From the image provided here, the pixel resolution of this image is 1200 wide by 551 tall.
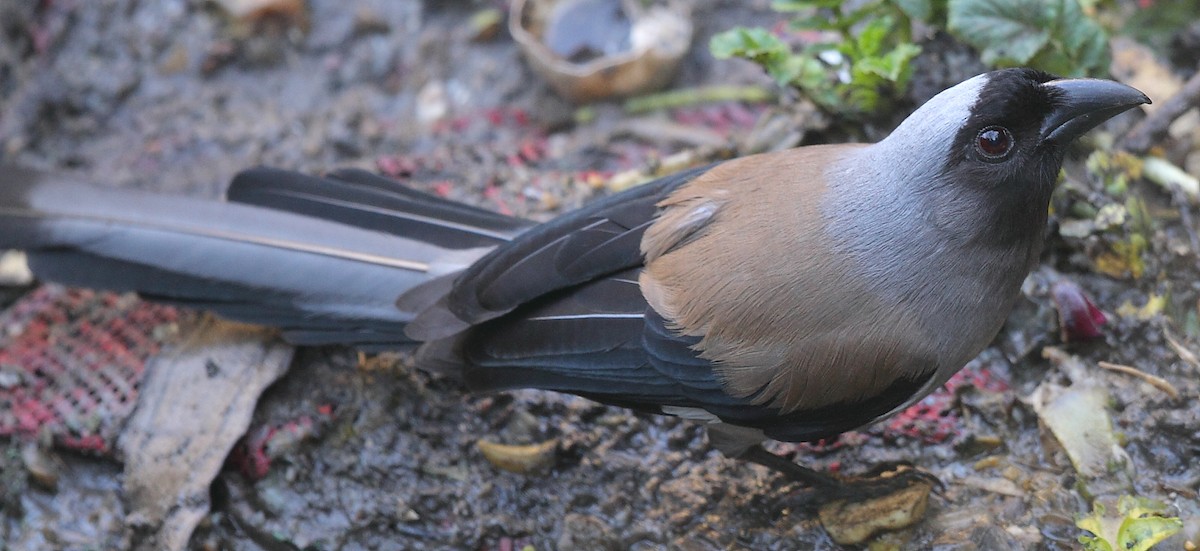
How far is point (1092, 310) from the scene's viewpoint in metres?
3.74

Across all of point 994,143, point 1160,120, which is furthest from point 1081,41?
point 994,143

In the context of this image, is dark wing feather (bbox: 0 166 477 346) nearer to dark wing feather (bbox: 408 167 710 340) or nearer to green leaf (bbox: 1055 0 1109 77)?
dark wing feather (bbox: 408 167 710 340)

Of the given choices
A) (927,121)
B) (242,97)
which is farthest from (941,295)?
(242,97)

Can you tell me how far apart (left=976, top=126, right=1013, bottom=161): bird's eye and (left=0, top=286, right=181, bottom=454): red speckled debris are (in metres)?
2.95

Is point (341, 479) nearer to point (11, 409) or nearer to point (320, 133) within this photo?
point (11, 409)

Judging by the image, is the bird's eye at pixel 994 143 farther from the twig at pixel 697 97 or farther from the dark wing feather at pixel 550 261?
the twig at pixel 697 97

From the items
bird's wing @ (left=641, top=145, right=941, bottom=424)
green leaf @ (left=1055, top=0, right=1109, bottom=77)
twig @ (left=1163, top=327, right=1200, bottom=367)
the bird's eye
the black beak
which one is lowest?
twig @ (left=1163, top=327, right=1200, bottom=367)

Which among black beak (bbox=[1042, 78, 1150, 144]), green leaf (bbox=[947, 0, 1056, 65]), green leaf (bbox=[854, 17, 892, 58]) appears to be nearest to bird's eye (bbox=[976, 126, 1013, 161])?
black beak (bbox=[1042, 78, 1150, 144])

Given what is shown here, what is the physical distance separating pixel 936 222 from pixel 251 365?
2.42m

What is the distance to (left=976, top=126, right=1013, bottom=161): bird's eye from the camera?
3.04m

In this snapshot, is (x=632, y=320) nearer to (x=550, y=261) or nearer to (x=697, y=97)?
(x=550, y=261)

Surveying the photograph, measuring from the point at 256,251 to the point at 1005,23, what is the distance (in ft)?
8.99

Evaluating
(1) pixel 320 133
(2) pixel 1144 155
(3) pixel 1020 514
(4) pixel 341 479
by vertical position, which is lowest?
(3) pixel 1020 514

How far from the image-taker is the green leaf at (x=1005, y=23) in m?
3.83
